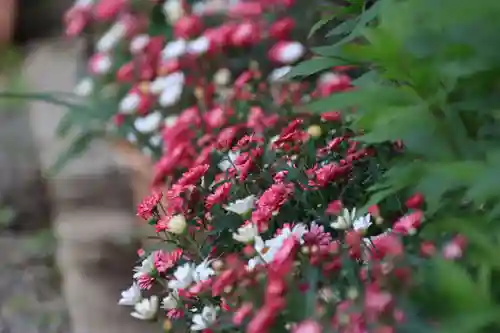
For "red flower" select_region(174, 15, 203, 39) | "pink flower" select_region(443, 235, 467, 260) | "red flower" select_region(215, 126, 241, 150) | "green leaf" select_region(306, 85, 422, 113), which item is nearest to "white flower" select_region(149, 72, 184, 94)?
"red flower" select_region(174, 15, 203, 39)

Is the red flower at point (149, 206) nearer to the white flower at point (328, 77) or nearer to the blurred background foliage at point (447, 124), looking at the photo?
the blurred background foliage at point (447, 124)

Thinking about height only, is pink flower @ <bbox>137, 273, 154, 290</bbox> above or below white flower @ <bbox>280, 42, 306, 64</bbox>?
above

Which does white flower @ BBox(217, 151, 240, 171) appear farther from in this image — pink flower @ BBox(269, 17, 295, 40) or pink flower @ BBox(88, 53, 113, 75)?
pink flower @ BBox(88, 53, 113, 75)

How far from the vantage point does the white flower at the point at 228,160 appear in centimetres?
93

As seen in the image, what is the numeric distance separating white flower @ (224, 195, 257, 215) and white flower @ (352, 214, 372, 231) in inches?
4.7

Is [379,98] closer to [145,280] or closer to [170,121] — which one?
[145,280]

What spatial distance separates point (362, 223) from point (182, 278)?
7.9 inches

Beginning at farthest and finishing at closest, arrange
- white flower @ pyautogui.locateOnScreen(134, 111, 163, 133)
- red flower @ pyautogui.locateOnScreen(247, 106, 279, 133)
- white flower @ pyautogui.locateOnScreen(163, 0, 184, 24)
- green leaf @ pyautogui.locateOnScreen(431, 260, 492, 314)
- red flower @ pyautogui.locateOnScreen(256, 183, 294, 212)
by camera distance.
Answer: white flower @ pyautogui.locateOnScreen(163, 0, 184, 24)
white flower @ pyautogui.locateOnScreen(134, 111, 163, 133)
red flower @ pyautogui.locateOnScreen(247, 106, 279, 133)
red flower @ pyautogui.locateOnScreen(256, 183, 294, 212)
green leaf @ pyautogui.locateOnScreen(431, 260, 492, 314)

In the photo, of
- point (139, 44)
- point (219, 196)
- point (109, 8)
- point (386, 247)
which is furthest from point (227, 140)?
point (109, 8)

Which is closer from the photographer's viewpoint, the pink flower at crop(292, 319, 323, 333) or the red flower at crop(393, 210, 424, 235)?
the pink flower at crop(292, 319, 323, 333)

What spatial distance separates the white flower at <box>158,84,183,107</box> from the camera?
5.04 feet

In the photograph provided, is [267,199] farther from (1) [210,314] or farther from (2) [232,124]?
(2) [232,124]

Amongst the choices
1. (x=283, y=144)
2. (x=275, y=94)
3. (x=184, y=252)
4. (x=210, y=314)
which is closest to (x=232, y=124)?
(x=275, y=94)

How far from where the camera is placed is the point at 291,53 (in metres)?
1.48
